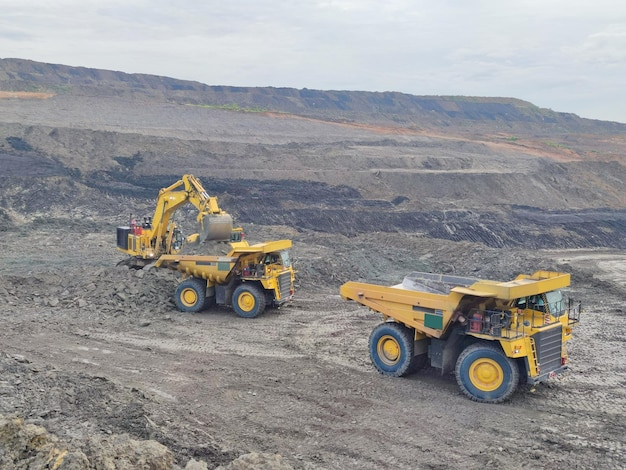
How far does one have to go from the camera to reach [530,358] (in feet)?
28.9

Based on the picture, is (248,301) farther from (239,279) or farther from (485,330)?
(485,330)

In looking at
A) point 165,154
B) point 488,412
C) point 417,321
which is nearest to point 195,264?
point 417,321

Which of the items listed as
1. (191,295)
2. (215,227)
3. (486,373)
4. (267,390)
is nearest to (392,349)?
(486,373)

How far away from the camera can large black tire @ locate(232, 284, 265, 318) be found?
14.0 m

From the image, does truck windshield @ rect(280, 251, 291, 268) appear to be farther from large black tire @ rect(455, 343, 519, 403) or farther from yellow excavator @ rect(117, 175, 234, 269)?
large black tire @ rect(455, 343, 519, 403)

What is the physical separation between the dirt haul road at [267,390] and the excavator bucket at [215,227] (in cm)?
123

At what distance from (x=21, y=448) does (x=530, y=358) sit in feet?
19.6

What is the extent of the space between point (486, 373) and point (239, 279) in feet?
21.4

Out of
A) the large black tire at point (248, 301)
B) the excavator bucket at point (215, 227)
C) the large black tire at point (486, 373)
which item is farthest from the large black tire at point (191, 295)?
the large black tire at point (486, 373)

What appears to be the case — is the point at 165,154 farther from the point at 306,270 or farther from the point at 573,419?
the point at 573,419

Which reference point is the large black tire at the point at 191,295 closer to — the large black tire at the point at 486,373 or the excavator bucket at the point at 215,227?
the excavator bucket at the point at 215,227

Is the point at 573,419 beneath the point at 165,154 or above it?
beneath

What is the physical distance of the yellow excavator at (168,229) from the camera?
15133 mm

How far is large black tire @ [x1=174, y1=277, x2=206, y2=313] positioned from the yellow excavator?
102 cm
